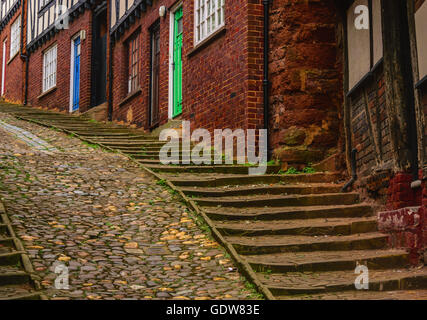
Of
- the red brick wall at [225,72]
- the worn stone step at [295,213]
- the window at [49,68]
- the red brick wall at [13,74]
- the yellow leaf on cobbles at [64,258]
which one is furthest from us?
the red brick wall at [13,74]

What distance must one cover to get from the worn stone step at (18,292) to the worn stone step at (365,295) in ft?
6.91

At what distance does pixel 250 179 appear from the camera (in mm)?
9078

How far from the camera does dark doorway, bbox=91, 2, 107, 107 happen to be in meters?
19.2

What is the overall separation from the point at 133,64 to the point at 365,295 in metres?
12.4

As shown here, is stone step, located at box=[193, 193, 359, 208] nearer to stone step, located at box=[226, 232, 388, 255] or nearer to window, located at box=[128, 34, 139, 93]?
stone step, located at box=[226, 232, 388, 255]

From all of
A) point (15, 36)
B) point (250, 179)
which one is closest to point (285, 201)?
point (250, 179)

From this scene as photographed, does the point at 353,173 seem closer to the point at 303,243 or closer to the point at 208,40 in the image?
the point at 303,243

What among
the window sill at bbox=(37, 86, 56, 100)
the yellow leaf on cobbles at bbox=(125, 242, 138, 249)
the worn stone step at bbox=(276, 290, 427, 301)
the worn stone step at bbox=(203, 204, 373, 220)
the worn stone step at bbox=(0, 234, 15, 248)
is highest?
the window sill at bbox=(37, 86, 56, 100)

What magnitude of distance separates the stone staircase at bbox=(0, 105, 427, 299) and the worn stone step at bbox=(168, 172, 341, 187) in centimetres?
1

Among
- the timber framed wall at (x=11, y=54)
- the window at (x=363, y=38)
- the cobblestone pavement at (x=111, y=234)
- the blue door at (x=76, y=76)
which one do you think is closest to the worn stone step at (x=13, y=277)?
the cobblestone pavement at (x=111, y=234)

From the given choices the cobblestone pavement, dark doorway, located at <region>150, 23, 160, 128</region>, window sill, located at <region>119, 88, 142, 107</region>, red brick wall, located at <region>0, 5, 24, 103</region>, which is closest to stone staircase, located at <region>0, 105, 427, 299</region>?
the cobblestone pavement

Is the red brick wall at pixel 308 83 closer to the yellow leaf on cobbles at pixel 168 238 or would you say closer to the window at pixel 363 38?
the window at pixel 363 38

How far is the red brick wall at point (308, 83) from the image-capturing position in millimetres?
9680
